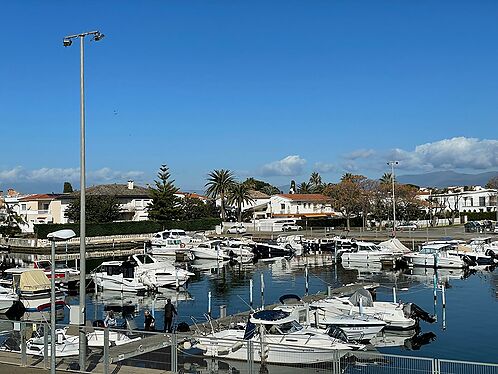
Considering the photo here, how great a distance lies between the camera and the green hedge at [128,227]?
98.0 meters

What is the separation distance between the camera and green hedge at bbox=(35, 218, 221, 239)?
98.0 meters

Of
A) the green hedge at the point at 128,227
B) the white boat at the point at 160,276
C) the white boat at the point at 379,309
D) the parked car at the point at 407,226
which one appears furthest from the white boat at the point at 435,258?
the green hedge at the point at 128,227

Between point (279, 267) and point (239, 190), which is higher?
point (239, 190)

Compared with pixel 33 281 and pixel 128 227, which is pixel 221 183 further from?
pixel 33 281

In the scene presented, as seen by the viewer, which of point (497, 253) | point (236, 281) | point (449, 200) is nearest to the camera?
point (236, 281)

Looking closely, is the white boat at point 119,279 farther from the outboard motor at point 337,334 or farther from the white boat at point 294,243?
the white boat at point 294,243

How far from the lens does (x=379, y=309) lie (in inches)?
1417

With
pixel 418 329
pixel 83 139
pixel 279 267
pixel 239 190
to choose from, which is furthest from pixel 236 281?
pixel 239 190

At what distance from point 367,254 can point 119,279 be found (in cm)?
3108

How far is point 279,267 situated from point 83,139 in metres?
51.1

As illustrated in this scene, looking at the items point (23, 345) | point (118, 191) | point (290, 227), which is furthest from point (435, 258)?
point (118, 191)

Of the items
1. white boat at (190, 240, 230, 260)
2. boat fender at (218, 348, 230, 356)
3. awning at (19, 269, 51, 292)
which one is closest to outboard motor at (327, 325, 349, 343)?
boat fender at (218, 348, 230, 356)

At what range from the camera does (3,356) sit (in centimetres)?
2228

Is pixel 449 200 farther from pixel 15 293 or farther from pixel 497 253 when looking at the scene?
pixel 15 293
